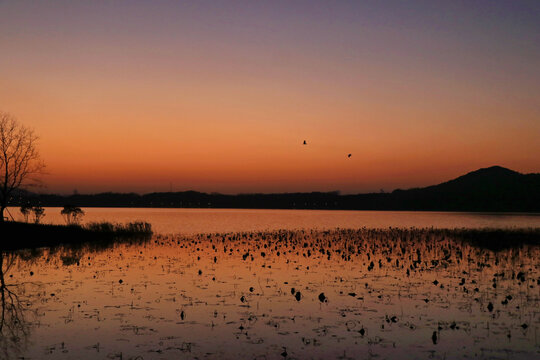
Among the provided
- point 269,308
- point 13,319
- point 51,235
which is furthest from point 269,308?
point 51,235

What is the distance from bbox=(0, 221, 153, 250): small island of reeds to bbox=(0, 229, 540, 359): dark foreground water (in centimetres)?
1278

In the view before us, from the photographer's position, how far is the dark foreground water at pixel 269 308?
14125mm

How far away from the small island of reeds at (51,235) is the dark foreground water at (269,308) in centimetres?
1278

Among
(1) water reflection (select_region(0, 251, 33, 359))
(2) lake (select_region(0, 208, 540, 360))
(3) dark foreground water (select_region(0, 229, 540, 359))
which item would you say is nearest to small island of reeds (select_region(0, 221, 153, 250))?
(2) lake (select_region(0, 208, 540, 360))

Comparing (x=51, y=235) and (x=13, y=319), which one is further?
(x=51, y=235)

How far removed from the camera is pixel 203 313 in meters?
18.7

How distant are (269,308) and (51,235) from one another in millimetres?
41423

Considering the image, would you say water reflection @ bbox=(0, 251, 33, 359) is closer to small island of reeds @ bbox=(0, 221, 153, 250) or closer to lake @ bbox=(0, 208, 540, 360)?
lake @ bbox=(0, 208, 540, 360)

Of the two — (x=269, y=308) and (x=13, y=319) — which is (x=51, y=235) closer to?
(x=13, y=319)

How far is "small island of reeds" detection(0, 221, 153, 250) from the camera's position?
48.2 meters

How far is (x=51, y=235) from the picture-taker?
5331 centimetres

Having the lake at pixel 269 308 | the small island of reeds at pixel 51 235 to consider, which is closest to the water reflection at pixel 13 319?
the lake at pixel 269 308

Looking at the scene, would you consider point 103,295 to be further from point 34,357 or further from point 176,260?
point 176,260

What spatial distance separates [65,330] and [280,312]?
776 cm
